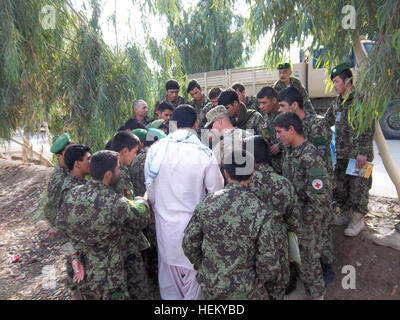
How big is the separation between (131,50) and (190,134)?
2.95 metres

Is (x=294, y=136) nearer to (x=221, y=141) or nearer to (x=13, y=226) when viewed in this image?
(x=221, y=141)

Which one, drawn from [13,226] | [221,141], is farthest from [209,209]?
[13,226]

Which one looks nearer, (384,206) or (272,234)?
(272,234)

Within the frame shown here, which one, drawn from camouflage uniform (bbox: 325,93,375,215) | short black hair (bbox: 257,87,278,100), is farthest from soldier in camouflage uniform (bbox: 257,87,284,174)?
camouflage uniform (bbox: 325,93,375,215)

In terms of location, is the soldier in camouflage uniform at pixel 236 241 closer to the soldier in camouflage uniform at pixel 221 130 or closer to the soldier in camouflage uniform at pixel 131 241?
the soldier in camouflage uniform at pixel 131 241

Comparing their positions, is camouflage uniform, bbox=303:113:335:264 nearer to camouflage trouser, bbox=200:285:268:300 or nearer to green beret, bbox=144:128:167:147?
camouflage trouser, bbox=200:285:268:300

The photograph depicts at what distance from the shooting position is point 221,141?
326cm

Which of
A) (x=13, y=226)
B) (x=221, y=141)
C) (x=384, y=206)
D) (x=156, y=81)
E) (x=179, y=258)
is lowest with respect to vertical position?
(x=13, y=226)

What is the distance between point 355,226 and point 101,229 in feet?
9.44

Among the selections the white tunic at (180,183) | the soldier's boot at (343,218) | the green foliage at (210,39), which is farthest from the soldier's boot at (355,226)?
the green foliage at (210,39)

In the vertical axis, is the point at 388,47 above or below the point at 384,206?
above

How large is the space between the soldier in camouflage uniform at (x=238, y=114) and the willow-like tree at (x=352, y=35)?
0.61 metres

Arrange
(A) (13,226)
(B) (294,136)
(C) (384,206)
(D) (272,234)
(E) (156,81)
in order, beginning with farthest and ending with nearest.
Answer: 1. (A) (13,226)
2. (E) (156,81)
3. (C) (384,206)
4. (B) (294,136)
5. (D) (272,234)

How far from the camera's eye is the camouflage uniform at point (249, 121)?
3.68 meters
